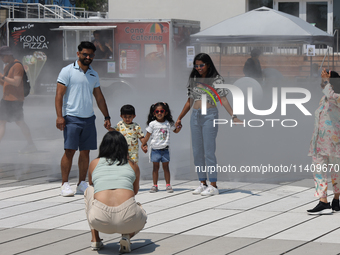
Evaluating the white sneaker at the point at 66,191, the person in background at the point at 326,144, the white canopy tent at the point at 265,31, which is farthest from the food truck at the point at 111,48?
the person in background at the point at 326,144

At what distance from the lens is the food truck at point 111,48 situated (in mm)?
17234

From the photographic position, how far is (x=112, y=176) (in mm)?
4523

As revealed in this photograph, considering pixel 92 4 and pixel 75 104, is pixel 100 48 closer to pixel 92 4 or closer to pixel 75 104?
pixel 75 104

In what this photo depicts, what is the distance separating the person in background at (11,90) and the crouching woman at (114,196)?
17.7 ft

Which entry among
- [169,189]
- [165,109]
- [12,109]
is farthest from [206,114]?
[12,109]

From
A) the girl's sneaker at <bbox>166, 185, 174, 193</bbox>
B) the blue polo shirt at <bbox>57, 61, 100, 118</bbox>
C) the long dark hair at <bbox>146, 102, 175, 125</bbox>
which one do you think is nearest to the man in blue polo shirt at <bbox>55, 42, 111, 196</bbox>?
the blue polo shirt at <bbox>57, 61, 100, 118</bbox>

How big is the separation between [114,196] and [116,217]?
0.59 feet

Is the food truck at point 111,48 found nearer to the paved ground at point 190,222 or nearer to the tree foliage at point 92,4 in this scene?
the paved ground at point 190,222

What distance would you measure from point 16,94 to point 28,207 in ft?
13.4

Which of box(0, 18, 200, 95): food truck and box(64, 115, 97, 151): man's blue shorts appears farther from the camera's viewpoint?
box(0, 18, 200, 95): food truck

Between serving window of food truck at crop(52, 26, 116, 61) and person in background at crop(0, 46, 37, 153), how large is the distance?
8038mm

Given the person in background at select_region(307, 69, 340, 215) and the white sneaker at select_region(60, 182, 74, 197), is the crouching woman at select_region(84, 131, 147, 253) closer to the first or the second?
the white sneaker at select_region(60, 182, 74, 197)

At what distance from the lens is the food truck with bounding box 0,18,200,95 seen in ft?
56.5

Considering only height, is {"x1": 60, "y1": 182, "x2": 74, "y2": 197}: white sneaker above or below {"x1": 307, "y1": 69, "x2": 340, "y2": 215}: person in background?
below
